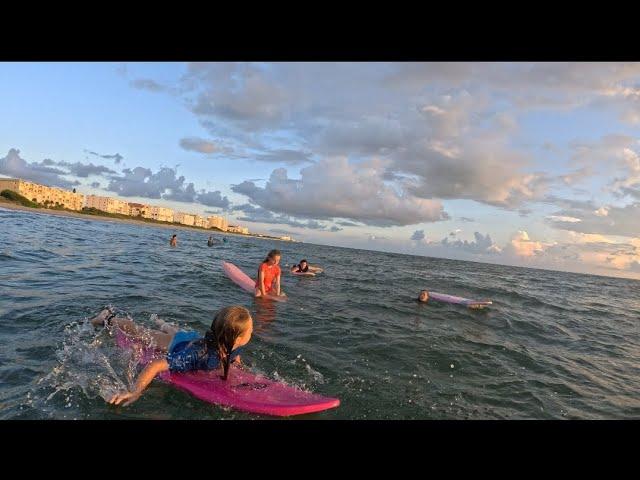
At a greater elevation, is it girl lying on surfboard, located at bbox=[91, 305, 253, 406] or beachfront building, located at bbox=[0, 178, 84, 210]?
beachfront building, located at bbox=[0, 178, 84, 210]

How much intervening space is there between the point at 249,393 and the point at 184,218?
19969 centimetres

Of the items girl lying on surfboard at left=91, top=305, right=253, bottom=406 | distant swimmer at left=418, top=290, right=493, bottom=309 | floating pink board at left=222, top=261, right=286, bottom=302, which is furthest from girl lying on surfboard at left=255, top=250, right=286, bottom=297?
distant swimmer at left=418, top=290, right=493, bottom=309

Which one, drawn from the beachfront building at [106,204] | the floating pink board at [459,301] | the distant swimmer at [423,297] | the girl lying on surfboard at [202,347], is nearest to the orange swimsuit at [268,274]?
the girl lying on surfboard at [202,347]

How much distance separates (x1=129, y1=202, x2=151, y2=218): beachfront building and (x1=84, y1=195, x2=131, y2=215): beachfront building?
2.05 meters

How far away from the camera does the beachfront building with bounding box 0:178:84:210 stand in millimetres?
96750

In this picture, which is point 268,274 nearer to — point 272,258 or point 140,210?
point 272,258

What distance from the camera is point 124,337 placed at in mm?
6684

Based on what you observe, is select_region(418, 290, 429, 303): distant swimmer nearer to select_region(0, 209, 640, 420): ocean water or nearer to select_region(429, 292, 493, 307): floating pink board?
select_region(429, 292, 493, 307): floating pink board

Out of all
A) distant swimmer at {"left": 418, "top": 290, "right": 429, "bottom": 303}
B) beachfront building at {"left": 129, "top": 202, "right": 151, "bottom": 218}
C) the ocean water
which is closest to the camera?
the ocean water

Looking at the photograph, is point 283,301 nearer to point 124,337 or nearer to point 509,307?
point 124,337

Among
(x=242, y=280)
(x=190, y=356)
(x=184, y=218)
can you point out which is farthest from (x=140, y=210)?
(x=190, y=356)

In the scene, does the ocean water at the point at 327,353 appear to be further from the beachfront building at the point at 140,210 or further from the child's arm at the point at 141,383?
the beachfront building at the point at 140,210
